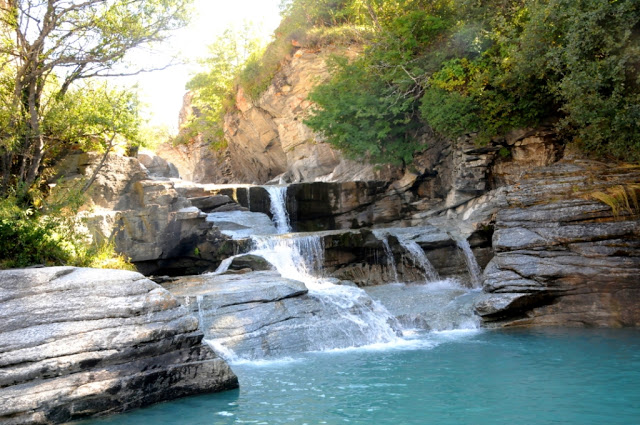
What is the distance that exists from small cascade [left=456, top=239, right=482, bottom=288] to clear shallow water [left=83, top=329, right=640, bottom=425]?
5159 mm

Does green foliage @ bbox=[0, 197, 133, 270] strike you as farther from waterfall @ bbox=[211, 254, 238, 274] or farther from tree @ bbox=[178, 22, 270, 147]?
tree @ bbox=[178, 22, 270, 147]

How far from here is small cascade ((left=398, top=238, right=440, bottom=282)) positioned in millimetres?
15781

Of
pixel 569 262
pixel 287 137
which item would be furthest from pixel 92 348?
pixel 287 137

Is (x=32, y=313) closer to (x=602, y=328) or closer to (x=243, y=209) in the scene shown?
(x=602, y=328)

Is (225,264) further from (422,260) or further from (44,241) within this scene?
(422,260)

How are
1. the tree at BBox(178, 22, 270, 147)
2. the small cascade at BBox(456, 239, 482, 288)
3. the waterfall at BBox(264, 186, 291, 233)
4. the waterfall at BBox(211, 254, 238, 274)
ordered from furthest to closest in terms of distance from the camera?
the tree at BBox(178, 22, 270, 147) → the waterfall at BBox(264, 186, 291, 233) → the small cascade at BBox(456, 239, 482, 288) → the waterfall at BBox(211, 254, 238, 274)

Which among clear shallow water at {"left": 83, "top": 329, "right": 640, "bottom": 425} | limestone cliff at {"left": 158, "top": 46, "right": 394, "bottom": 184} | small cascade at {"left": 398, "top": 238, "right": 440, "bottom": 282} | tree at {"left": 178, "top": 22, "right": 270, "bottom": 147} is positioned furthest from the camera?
tree at {"left": 178, "top": 22, "right": 270, "bottom": 147}

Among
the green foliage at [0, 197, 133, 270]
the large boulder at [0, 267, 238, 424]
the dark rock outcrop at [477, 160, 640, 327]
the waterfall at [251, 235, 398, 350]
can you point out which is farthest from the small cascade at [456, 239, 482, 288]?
the large boulder at [0, 267, 238, 424]

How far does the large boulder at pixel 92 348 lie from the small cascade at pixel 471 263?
9.51 m

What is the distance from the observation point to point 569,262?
1213cm

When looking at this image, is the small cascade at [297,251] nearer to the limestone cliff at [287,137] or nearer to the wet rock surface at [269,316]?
the wet rock surface at [269,316]

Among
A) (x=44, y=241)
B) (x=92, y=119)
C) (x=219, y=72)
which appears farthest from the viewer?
(x=219, y=72)

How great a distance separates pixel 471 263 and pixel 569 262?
380 centimetres

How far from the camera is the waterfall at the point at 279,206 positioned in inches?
773
